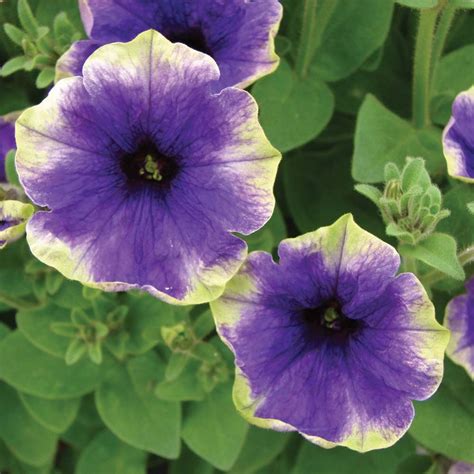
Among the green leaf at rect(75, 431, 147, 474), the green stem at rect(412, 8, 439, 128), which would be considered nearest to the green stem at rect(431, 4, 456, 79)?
the green stem at rect(412, 8, 439, 128)

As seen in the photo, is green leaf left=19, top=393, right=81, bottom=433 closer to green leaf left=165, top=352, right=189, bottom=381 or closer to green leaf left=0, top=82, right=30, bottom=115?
green leaf left=165, top=352, right=189, bottom=381

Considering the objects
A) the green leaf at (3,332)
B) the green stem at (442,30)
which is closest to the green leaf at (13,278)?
the green leaf at (3,332)

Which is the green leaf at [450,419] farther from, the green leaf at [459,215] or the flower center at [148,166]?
the flower center at [148,166]

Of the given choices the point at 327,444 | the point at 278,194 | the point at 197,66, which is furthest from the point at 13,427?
the point at 197,66

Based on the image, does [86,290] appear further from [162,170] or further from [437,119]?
[437,119]

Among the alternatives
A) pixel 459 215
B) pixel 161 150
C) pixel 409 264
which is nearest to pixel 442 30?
pixel 459 215
